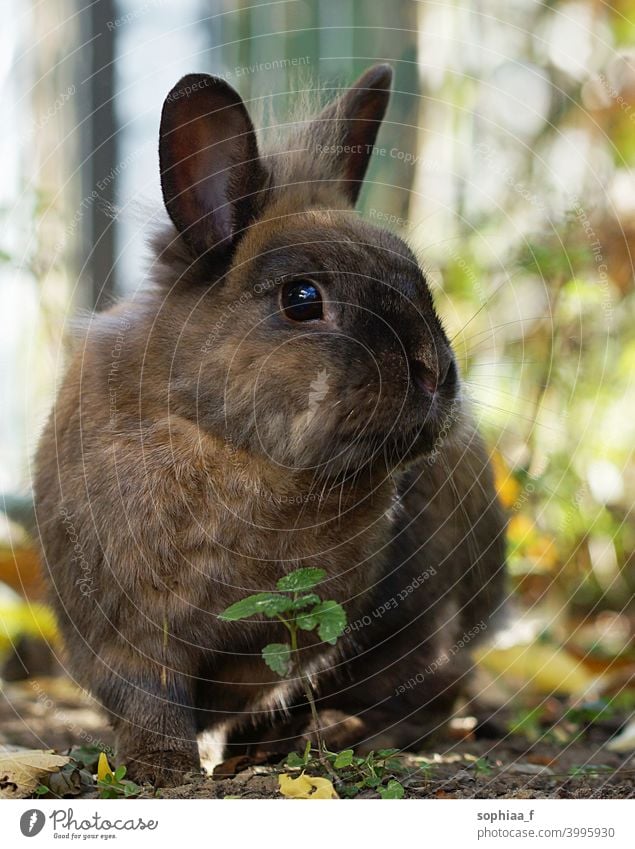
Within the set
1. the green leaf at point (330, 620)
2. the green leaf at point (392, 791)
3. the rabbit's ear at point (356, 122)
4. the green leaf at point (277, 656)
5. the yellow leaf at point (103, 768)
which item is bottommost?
the green leaf at point (392, 791)

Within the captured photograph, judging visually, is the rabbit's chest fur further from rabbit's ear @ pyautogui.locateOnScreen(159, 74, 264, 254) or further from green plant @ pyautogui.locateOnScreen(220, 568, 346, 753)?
rabbit's ear @ pyautogui.locateOnScreen(159, 74, 264, 254)

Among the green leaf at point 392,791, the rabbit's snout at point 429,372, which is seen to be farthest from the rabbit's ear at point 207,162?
the green leaf at point 392,791

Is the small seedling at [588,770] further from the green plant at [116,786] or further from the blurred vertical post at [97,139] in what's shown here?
the blurred vertical post at [97,139]

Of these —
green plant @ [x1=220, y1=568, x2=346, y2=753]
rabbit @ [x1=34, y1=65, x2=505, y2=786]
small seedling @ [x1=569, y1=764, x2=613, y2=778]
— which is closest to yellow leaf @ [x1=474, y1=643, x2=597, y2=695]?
small seedling @ [x1=569, y1=764, x2=613, y2=778]

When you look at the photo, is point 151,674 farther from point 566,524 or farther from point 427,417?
point 566,524

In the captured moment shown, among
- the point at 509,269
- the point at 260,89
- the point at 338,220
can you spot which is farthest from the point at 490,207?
the point at 338,220

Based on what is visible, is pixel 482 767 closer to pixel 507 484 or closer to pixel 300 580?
pixel 300 580

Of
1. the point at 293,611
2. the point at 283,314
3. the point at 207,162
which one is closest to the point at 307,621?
the point at 293,611
